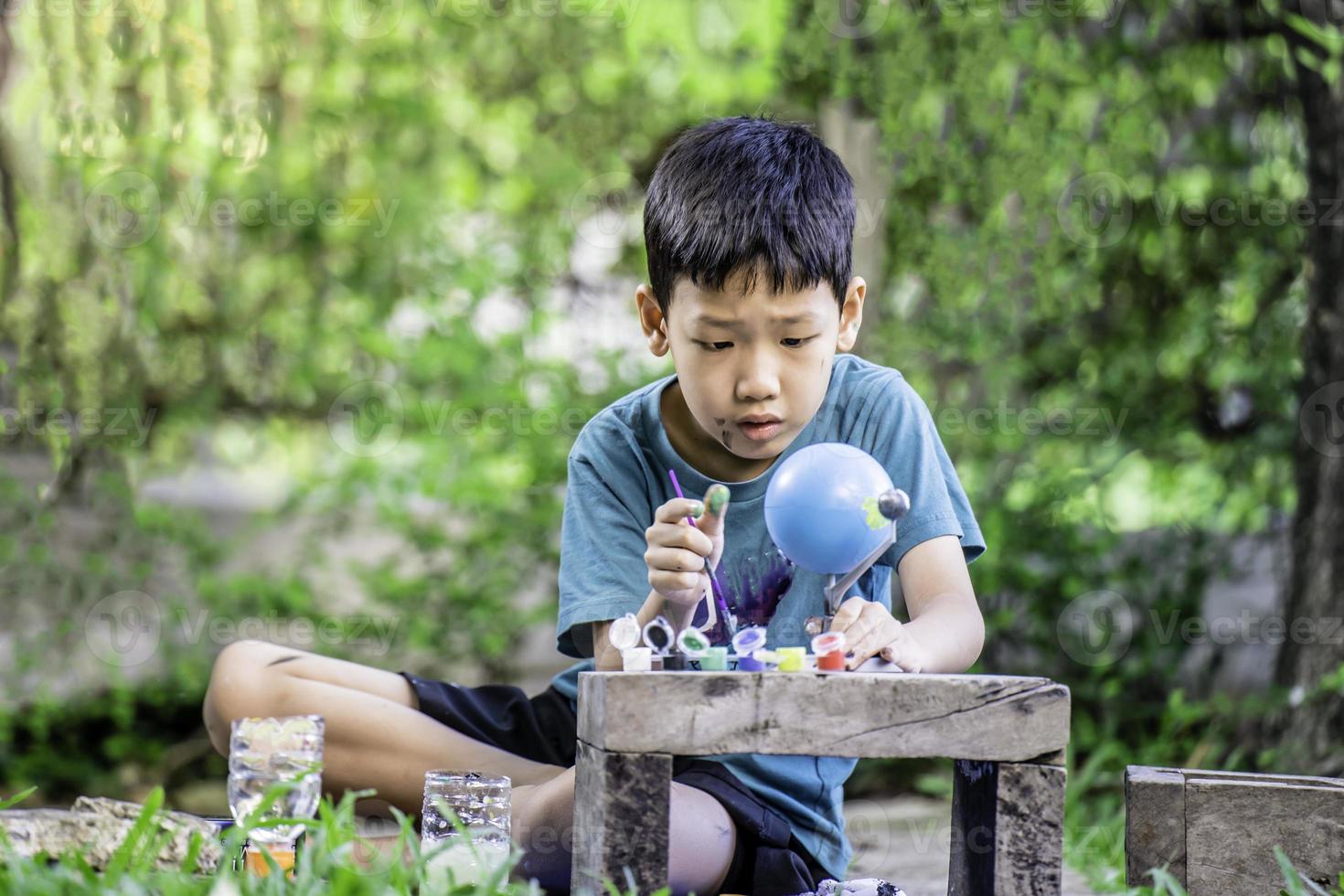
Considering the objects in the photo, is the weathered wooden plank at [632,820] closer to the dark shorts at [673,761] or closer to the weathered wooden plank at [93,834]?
the dark shorts at [673,761]

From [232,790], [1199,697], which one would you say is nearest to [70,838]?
[232,790]

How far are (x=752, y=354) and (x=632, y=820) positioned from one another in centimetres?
69

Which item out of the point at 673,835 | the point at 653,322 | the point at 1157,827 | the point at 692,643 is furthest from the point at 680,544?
the point at 1157,827

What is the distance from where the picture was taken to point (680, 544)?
1783mm

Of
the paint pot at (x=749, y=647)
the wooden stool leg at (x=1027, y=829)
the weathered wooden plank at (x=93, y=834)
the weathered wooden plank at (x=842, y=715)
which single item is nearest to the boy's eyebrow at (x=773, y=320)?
the paint pot at (x=749, y=647)

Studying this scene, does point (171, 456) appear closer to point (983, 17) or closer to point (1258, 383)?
point (983, 17)

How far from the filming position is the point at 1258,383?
4523 millimetres

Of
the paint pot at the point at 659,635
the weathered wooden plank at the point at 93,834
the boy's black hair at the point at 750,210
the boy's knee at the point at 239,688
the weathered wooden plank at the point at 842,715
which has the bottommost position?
the weathered wooden plank at the point at 93,834

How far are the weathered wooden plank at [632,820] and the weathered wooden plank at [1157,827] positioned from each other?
0.87 meters

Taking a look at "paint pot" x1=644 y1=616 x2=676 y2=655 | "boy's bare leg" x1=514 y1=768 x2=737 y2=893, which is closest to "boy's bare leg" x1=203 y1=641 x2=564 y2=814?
"boy's bare leg" x1=514 y1=768 x2=737 y2=893

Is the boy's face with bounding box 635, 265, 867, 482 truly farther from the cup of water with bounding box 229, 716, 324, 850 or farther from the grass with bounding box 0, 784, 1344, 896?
the cup of water with bounding box 229, 716, 324, 850

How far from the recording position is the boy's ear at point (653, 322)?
7.45ft

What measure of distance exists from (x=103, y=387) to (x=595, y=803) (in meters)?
3.99

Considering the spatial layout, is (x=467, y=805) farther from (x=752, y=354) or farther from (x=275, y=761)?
(x=752, y=354)
